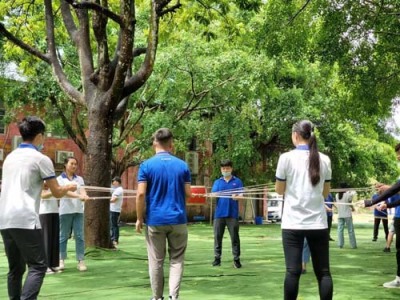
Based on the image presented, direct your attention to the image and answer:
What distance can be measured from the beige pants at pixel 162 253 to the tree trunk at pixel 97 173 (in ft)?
18.5

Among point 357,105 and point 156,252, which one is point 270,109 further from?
point 156,252

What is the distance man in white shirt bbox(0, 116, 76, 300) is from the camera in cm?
488

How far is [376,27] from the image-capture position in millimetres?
11992

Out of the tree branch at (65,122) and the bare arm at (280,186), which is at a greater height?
the tree branch at (65,122)

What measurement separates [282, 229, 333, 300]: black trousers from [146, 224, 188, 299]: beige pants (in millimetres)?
1232

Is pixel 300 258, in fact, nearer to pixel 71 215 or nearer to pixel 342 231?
pixel 71 215

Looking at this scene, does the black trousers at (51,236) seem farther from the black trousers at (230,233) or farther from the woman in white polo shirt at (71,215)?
the black trousers at (230,233)

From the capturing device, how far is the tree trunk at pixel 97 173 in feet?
37.2

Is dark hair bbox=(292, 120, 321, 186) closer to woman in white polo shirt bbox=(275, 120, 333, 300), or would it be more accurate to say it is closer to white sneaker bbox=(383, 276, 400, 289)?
woman in white polo shirt bbox=(275, 120, 333, 300)

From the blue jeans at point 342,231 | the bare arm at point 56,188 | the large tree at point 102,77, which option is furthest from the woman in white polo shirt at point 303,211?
the blue jeans at point 342,231

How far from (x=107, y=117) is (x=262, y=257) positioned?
3895 millimetres

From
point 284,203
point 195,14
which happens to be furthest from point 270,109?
point 284,203

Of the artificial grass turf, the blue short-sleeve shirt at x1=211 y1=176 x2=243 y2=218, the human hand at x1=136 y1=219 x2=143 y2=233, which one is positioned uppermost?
the blue short-sleeve shirt at x1=211 y1=176 x2=243 y2=218

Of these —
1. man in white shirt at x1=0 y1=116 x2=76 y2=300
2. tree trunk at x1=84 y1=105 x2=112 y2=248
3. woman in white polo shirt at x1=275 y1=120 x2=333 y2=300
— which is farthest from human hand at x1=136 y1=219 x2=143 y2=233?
tree trunk at x1=84 y1=105 x2=112 y2=248
